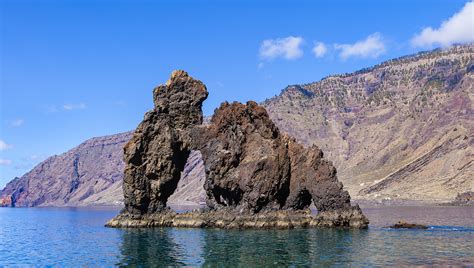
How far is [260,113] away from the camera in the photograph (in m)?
99.6

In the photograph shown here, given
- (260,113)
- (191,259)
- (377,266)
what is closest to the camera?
(377,266)

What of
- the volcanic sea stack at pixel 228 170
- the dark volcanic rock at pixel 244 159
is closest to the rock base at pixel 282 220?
the volcanic sea stack at pixel 228 170

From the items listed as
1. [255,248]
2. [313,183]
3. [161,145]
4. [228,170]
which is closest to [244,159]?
[228,170]

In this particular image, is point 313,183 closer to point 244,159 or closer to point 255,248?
point 244,159

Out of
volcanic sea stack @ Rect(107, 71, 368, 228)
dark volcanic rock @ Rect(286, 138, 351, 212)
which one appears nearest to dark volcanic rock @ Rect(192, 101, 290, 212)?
volcanic sea stack @ Rect(107, 71, 368, 228)

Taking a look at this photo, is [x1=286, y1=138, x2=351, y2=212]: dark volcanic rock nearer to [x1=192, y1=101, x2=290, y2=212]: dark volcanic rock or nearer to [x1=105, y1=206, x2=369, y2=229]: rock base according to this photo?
[x1=105, y1=206, x2=369, y2=229]: rock base

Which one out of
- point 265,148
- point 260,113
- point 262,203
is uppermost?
point 260,113

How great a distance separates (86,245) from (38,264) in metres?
18.1

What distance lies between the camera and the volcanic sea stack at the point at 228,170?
92625 millimetres

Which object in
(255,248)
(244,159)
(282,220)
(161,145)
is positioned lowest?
(255,248)

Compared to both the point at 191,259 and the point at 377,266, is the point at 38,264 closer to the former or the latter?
the point at 191,259

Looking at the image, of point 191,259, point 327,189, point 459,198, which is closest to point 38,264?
point 191,259

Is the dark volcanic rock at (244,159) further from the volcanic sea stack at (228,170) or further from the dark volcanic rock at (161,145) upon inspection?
the dark volcanic rock at (161,145)

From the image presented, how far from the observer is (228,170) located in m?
96.3
